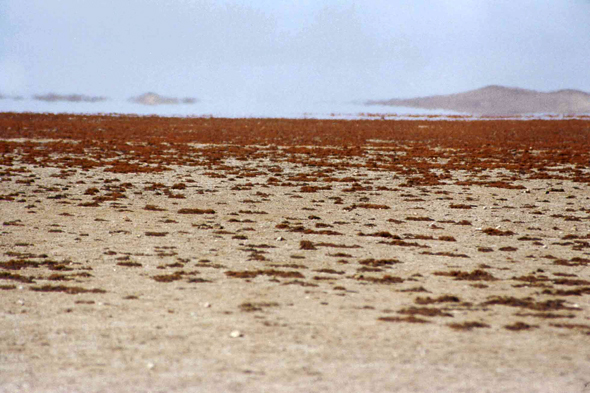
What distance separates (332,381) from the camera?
673cm

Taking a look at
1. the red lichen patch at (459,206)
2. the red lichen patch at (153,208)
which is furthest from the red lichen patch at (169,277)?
the red lichen patch at (459,206)

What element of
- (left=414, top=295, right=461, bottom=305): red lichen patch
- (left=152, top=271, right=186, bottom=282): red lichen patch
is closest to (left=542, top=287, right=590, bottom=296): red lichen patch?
(left=414, top=295, right=461, bottom=305): red lichen patch

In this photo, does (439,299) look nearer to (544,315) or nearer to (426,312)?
(426,312)

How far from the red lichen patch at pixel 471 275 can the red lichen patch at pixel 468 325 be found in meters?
2.42

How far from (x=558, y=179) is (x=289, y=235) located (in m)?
15.5

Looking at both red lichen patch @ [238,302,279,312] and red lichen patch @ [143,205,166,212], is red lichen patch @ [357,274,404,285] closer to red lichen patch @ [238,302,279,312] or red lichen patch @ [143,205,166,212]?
red lichen patch @ [238,302,279,312]

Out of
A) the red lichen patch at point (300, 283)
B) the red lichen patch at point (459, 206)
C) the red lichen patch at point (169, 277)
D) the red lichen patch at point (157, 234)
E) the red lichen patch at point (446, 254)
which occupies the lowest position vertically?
the red lichen patch at point (300, 283)

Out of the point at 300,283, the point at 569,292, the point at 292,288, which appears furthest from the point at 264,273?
the point at 569,292

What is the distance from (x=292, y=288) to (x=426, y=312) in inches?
82.6

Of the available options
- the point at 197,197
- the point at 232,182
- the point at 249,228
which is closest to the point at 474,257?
the point at 249,228

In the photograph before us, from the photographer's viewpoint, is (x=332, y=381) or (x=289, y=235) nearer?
(x=332, y=381)

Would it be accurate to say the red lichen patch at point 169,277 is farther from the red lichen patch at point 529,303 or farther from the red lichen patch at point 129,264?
the red lichen patch at point 529,303

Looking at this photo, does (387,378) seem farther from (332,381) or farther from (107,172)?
(107,172)

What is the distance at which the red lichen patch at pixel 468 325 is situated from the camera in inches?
330
